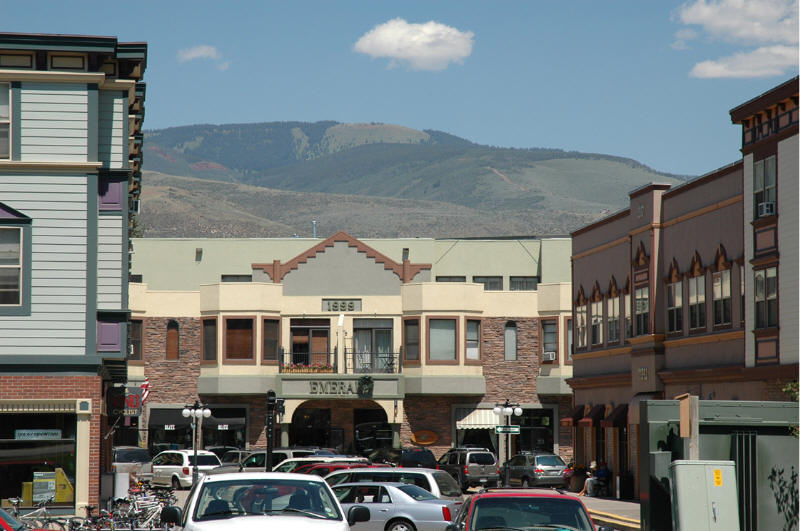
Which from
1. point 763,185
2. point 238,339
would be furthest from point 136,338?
point 763,185

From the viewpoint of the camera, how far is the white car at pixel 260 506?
1415 centimetres

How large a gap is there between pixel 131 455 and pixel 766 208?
2849 centimetres

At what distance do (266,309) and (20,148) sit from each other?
31.5 m

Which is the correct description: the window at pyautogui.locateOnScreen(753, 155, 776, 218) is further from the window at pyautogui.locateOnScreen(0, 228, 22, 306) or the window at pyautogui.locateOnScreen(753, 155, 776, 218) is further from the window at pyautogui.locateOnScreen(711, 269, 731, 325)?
the window at pyautogui.locateOnScreen(0, 228, 22, 306)

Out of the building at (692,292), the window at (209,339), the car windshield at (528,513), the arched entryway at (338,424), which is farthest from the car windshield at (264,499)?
the arched entryway at (338,424)

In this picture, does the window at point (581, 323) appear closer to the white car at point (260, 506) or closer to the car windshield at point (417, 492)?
the car windshield at point (417, 492)

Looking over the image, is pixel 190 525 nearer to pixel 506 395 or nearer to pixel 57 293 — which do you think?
pixel 57 293

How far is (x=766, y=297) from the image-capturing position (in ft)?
105

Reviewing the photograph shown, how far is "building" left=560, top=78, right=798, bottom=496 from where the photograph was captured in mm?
31406

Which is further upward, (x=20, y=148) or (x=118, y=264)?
(x=20, y=148)

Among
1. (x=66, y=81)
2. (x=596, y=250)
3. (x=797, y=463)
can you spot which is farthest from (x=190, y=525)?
(x=596, y=250)

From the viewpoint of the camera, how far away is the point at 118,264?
28.5 metres

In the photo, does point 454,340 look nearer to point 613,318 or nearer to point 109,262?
point 613,318

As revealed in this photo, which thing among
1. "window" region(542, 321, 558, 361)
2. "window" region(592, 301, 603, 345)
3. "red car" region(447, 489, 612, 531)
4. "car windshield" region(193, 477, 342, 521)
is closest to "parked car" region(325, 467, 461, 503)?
"red car" region(447, 489, 612, 531)
